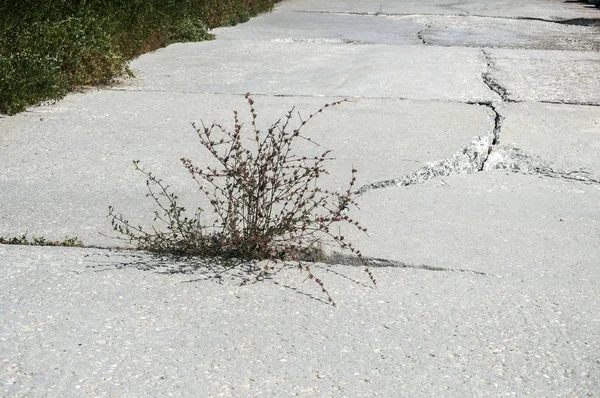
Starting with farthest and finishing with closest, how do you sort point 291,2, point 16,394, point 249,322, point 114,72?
point 291,2 → point 114,72 → point 249,322 → point 16,394

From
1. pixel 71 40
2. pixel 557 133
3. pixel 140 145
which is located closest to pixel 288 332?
pixel 140 145

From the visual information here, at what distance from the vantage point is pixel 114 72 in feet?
24.8

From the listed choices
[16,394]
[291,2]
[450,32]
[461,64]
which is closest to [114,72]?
[461,64]

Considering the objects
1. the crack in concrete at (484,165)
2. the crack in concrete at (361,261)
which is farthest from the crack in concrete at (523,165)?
the crack in concrete at (361,261)

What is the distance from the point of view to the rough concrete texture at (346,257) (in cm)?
292

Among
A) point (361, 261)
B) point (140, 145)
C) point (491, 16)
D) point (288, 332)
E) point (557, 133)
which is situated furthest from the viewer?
A: point (491, 16)

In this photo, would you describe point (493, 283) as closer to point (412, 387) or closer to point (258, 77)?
point (412, 387)

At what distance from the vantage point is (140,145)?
562 cm

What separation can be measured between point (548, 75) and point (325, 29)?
4217 mm

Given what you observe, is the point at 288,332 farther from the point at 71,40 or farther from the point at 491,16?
the point at 491,16

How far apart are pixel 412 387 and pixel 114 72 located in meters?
5.35

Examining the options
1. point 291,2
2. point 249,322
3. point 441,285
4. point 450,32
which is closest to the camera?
point 249,322

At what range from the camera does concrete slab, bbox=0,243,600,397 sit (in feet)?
9.29

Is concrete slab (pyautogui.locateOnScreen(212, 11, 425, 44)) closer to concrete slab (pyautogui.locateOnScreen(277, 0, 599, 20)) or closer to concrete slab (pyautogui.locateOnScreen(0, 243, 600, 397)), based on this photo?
concrete slab (pyautogui.locateOnScreen(277, 0, 599, 20))
